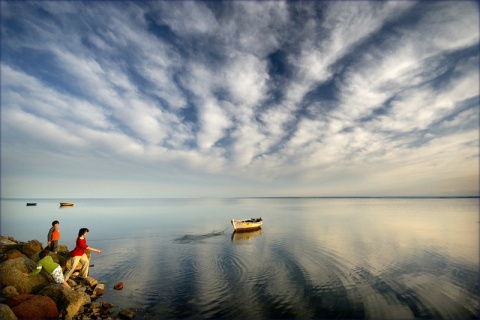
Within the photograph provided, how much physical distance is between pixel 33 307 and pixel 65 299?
54.0 inches

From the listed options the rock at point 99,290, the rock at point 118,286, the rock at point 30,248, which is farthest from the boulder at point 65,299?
the rock at point 30,248

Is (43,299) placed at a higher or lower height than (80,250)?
lower

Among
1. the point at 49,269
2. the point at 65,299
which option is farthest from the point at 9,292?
the point at 65,299

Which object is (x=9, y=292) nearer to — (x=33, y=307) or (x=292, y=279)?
(x=33, y=307)

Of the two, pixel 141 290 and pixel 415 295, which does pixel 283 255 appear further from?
pixel 141 290

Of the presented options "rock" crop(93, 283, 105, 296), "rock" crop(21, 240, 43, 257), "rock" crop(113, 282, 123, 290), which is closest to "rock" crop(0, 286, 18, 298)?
"rock" crop(93, 283, 105, 296)

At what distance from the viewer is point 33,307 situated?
11.3 m

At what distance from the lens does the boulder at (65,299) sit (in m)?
12.2

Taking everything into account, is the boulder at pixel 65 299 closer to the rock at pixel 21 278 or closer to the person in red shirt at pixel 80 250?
the rock at pixel 21 278

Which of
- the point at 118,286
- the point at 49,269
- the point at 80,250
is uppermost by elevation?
the point at 80,250

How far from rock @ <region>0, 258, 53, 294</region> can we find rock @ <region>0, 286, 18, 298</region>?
0.61m

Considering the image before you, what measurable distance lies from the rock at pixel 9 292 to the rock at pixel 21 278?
0.61 meters

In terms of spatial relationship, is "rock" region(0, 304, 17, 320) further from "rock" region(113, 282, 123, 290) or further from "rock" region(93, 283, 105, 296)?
"rock" region(113, 282, 123, 290)

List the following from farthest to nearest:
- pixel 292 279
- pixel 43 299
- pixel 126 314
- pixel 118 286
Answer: pixel 292 279
pixel 118 286
pixel 126 314
pixel 43 299
